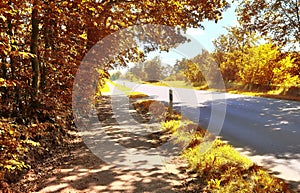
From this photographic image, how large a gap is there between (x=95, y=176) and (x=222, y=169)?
2494 mm

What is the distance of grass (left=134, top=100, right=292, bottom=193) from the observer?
4.55 meters

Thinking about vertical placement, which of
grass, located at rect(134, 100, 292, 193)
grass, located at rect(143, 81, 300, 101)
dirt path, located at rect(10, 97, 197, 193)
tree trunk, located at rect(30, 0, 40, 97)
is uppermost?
tree trunk, located at rect(30, 0, 40, 97)

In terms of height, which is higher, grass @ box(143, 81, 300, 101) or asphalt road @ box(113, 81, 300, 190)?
grass @ box(143, 81, 300, 101)

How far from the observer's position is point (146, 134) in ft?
30.3

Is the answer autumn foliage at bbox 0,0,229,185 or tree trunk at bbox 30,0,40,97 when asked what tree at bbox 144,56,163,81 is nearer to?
autumn foliage at bbox 0,0,229,185

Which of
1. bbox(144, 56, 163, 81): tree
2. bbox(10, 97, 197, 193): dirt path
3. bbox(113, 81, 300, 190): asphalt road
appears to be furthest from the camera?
bbox(144, 56, 163, 81): tree

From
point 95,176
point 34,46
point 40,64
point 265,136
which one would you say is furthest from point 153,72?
point 95,176

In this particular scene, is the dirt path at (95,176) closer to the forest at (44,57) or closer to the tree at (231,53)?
the forest at (44,57)

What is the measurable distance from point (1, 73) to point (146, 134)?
15.8ft

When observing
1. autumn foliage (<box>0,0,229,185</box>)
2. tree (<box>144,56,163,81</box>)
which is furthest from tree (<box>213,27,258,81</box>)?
autumn foliage (<box>0,0,229,185</box>)

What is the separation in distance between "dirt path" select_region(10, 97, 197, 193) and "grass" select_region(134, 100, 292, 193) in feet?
1.15

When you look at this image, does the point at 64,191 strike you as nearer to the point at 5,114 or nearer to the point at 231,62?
the point at 5,114

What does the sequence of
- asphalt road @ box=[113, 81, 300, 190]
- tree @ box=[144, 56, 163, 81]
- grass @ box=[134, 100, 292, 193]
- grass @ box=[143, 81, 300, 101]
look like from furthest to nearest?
grass @ box=[143, 81, 300, 101] → tree @ box=[144, 56, 163, 81] → asphalt road @ box=[113, 81, 300, 190] → grass @ box=[134, 100, 292, 193]

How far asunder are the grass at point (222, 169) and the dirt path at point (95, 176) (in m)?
0.35
